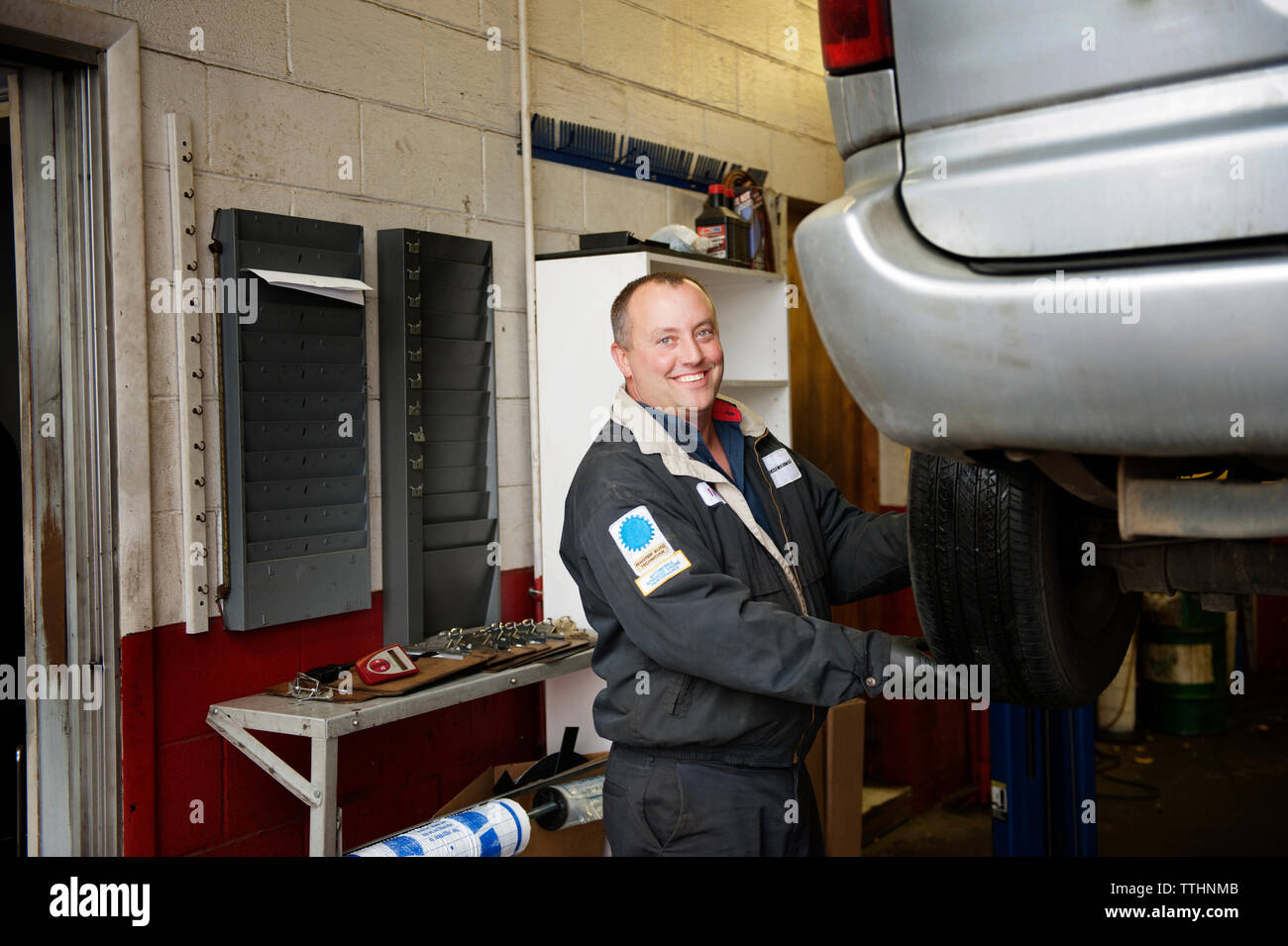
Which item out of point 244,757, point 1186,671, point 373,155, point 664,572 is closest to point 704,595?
point 664,572

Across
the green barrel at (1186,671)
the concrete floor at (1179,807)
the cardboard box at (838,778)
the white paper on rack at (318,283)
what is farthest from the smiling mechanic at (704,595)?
the green barrel at (1186,671)

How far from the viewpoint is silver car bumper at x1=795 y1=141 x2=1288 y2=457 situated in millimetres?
919

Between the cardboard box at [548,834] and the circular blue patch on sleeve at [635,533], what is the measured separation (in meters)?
0.90

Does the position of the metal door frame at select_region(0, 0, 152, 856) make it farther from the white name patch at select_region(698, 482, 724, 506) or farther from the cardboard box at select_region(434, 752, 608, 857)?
the white name patch at select_region(698, 482, 724, 506)

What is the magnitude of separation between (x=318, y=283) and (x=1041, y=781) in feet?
7.17

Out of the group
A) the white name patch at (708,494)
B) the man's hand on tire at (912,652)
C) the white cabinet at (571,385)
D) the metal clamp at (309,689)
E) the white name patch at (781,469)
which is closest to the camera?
the man's hand on tire at (912,652)

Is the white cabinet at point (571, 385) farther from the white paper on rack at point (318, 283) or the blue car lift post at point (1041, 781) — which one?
the blue car lift post at point (1041, 781)

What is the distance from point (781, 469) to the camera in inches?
87.5

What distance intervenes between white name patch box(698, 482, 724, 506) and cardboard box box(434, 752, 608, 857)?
93cm

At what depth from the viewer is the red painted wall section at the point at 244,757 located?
2365 millimetres

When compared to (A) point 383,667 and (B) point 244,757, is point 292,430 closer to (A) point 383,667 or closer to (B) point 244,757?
(A) point 383,667
